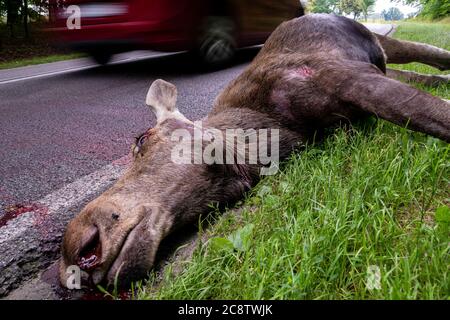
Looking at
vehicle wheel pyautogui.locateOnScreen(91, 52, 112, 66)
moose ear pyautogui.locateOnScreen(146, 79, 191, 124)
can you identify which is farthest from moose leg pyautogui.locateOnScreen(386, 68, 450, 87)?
vehicle wheel pyautogui.locateOnScreen(91, 52, 112, 66)

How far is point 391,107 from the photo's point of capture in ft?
8.82

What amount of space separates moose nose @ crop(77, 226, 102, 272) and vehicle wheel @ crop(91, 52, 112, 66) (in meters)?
7.31

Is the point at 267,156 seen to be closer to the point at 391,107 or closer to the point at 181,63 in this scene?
the point at 391,107

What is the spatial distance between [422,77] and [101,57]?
6275 mm

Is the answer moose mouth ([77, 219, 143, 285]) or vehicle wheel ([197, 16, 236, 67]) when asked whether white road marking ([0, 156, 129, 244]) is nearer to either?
moose mouth ([77, 219, 143, 285])

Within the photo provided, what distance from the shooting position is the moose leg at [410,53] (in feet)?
16.3

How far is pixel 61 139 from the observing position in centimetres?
404

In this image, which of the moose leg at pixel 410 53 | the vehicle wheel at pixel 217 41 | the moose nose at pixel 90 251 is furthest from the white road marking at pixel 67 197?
the vehicle wheel at pixel 217 41

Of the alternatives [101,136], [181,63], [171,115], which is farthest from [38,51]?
[171,115]

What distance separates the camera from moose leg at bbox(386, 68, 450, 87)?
15.9 ft

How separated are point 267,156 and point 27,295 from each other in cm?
170

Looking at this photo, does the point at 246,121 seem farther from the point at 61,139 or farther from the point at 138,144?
the point at 61,139

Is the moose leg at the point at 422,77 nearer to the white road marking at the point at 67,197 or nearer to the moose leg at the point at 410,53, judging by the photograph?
the moose leg at the point at 410,53

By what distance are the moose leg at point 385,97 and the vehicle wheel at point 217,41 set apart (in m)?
4.54
